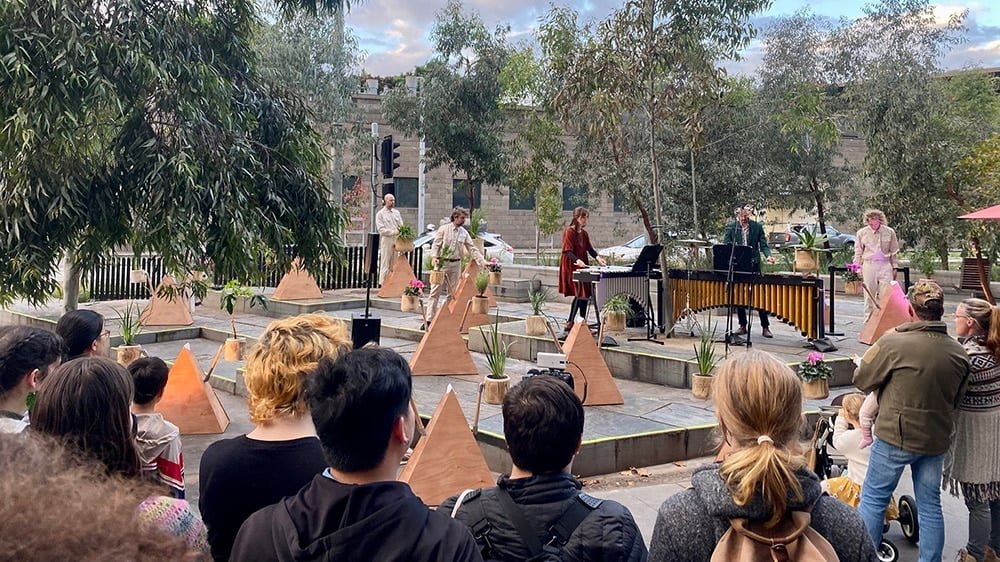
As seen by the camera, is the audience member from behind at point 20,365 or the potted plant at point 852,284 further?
the potted plant at point 852,284

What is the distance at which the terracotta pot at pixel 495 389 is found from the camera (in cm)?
735

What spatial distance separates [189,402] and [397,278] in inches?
352

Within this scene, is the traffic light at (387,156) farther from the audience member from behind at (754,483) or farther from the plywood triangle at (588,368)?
the audience member from behind at (754,483)

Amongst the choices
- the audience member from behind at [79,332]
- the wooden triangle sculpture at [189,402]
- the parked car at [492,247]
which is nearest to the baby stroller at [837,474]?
the audience member from behind at [79,332]

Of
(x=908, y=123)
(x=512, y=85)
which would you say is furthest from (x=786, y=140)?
(x=512, y=85)

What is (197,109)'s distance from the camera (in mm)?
5188

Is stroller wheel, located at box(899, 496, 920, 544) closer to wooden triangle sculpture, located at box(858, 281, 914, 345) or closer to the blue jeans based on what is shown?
the blue jeans

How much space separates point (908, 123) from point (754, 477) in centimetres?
1839

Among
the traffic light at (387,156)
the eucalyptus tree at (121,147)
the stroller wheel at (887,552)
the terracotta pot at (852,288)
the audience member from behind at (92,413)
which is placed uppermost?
the traffic light at (387,156)

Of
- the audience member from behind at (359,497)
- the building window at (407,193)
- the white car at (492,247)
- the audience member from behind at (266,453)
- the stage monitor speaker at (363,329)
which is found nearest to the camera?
the audience member from behind at (359,497)

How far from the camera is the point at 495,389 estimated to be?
292 inches

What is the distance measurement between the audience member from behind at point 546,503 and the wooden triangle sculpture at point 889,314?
9.07 m

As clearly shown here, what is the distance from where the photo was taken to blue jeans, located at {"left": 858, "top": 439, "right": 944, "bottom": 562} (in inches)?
162

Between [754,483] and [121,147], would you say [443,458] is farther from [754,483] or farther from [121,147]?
[754,483]
